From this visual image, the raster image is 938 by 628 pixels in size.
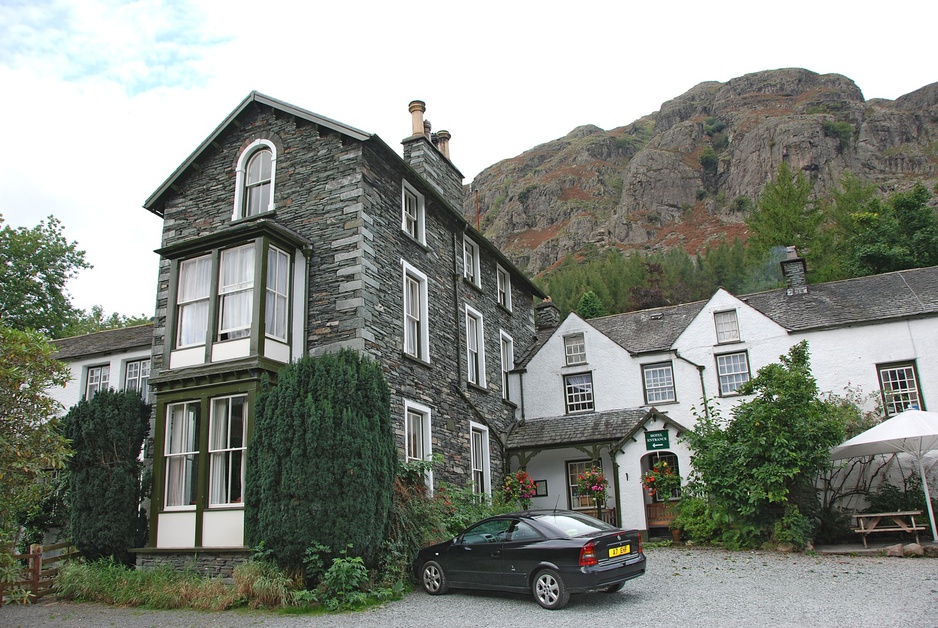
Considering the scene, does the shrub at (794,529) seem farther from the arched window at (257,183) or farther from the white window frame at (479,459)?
the arched window at (257,183)

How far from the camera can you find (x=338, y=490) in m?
11.7

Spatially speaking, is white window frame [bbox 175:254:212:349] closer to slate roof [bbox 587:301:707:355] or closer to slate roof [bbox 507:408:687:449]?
slate roof [bbox 507:408:687:449]

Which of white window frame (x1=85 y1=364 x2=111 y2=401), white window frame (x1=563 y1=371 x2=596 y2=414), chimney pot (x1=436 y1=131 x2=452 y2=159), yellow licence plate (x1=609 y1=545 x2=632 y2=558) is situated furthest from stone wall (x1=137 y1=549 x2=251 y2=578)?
chimney pot (x1=436 y1=131 x2=452 y2=159)

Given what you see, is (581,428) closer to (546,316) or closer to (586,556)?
(546,316)

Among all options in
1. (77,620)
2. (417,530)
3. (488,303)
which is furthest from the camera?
(488,303)

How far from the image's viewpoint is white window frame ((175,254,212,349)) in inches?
585

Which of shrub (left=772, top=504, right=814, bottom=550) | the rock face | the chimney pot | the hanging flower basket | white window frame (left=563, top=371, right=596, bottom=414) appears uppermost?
the rock face

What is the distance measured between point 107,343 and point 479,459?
483 inches

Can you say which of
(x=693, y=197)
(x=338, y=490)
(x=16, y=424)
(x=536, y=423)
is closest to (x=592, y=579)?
(x=338, y=490)

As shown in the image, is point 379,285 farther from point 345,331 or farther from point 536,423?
point 536,423

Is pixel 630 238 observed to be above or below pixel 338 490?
above

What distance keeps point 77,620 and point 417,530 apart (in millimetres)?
5758

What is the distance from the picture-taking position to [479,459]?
789 inches

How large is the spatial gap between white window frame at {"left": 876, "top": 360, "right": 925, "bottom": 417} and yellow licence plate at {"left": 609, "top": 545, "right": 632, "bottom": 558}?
12669 millimetres
